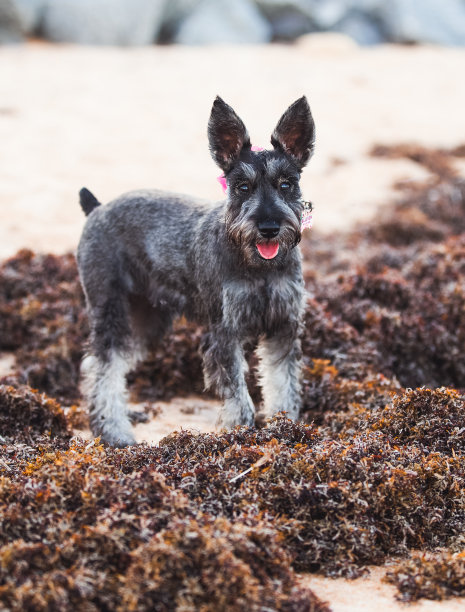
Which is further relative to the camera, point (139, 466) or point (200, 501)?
point (139, 466)

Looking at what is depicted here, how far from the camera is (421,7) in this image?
1548 inches

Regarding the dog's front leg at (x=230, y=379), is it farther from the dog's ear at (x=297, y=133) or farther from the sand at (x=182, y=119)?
the dog's ear at (x=297, y=133)

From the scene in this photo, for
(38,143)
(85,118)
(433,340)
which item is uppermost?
(85,118)

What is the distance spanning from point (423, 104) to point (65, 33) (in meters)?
14.6

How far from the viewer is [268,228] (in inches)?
218

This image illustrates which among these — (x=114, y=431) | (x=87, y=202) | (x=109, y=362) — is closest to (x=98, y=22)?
(x=87, y=202)

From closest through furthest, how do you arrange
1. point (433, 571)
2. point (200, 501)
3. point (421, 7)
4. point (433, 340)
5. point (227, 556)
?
point (227, 556), point (433, 571), point (200, 501), point (433, 340), point (421, 7)

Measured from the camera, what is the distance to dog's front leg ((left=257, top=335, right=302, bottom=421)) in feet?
21.3

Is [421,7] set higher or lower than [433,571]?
higher

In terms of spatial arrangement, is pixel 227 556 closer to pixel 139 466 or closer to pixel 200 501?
pixel 200 501

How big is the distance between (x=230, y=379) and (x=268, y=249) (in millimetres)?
1241

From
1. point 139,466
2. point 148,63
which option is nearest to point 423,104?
point 148,63

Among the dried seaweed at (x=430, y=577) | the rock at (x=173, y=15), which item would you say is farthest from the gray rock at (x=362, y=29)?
the dried seaweed at (x=430, y=577)

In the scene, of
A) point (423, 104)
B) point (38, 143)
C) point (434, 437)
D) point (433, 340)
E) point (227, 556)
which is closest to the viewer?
point (227, 556)
